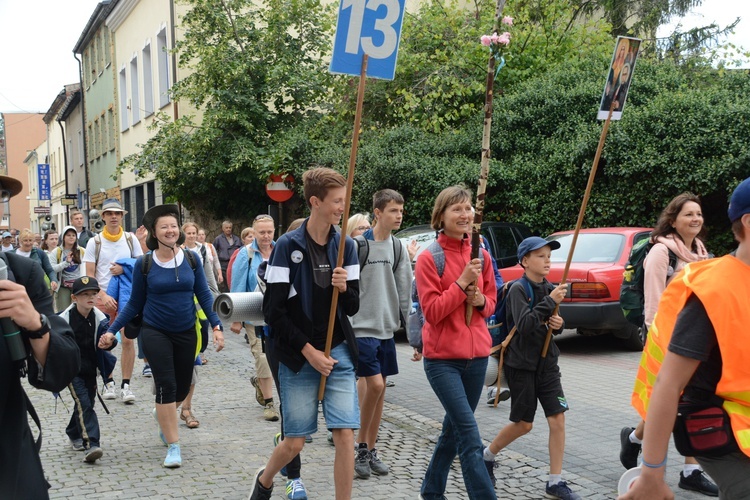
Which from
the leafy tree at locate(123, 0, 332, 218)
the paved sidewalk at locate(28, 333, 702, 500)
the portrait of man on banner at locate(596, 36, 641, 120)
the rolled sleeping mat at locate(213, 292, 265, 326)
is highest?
the leafy tree at locate(123, 0, 332, 218)

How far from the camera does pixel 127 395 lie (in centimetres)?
800

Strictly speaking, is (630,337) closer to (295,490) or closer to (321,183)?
(295,490)

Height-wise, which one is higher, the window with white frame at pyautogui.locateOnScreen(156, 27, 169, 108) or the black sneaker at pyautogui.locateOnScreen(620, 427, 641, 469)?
the window with white frame at pyautogui.locateOnScreen(156, 27, 169, 108)

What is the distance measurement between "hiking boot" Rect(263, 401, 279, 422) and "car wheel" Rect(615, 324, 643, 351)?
5.16 metres

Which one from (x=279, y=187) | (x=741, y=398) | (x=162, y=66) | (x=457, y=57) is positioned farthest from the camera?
(x=162, y=66)

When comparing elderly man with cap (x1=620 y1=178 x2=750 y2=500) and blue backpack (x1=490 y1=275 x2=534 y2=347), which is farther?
blue backpack (x1=490 y1=275 x2=534 y2=347)

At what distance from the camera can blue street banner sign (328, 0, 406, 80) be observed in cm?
432

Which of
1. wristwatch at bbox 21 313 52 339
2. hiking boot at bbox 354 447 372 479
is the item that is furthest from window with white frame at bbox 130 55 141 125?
wristwatch at bbox 21 313 52 339

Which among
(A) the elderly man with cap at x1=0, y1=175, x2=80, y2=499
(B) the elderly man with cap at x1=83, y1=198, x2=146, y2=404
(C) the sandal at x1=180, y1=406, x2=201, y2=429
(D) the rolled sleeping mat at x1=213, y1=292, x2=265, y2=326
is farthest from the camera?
(B) the elderly man with cap at x1=83, y1=198, x2=146, y2=404

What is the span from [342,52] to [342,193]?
775mm

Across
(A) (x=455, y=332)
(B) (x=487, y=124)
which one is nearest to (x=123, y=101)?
(B) (x=487, y=124)

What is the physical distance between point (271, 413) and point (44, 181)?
56.7 metres

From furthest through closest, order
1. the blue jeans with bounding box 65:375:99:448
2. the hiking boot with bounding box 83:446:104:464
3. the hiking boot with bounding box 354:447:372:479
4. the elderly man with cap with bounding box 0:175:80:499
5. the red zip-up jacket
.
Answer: the blue jeans with bounding box 65:375:99:448
the hiking boot with bounding box 83:446:104:464
the hiking boot with bounding box 354:447:372:479
the red zip-up jacket
the elderly man with cap with bounding box 0:175:80:499

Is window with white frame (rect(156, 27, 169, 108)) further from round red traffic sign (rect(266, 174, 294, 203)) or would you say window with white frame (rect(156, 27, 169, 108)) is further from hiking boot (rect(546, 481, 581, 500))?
hiking boot (rect(546, 481, 581, 500))
